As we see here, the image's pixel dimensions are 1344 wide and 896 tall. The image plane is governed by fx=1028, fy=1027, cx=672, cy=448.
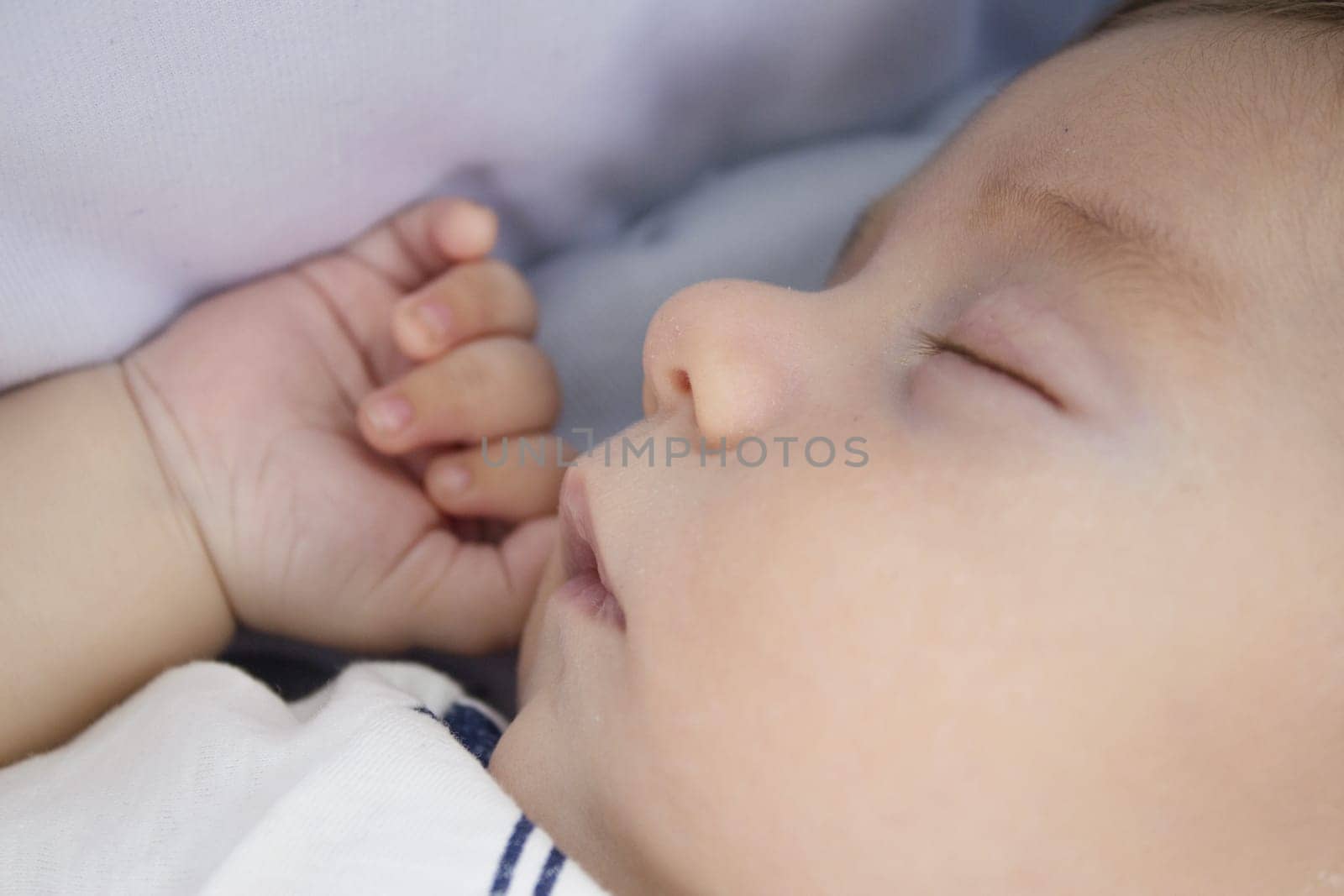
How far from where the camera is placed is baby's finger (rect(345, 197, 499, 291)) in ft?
3.15

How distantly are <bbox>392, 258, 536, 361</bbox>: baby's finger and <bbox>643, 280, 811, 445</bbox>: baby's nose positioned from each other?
1.07 ft

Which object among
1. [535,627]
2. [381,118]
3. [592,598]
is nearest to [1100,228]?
[592,598]

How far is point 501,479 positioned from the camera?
3.17 ft

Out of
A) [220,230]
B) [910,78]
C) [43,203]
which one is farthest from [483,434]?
[910,78]

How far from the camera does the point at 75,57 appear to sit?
72cm

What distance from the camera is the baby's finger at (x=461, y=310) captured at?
96cm

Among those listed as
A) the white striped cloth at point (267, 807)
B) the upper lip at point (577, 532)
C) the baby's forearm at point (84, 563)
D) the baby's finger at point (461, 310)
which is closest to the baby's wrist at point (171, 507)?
the baby's forearm at point (84, 563)

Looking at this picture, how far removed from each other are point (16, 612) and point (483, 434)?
400 millimetres

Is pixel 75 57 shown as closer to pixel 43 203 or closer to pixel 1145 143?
pixel 43 203

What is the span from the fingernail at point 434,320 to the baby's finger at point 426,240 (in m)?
0.06

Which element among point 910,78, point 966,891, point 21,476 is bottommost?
point 966,891

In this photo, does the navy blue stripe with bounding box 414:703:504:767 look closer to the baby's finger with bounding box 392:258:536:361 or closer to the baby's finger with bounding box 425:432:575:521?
the baby's finger with bounding box 425:432:575:521

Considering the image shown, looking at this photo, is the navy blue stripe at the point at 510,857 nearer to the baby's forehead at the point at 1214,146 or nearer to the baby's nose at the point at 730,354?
the baby's nose at the point at 730,354

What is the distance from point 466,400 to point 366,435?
0.09 meters
